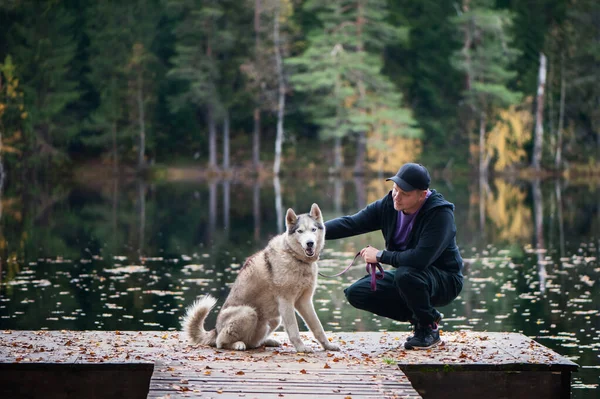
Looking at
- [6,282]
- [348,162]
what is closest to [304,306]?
[6,282]

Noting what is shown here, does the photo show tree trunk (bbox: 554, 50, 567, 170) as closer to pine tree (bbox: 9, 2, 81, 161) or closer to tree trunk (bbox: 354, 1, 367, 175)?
tree trunk (bbox: 354, 1, 367, 175)

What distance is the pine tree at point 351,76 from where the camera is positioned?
46.0 m

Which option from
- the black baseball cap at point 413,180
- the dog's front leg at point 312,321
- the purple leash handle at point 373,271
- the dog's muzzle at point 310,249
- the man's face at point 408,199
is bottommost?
the dog's front leg at point 312,321

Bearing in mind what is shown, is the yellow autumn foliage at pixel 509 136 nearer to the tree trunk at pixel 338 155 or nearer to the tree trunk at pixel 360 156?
the tree trunk at pixel 360 156

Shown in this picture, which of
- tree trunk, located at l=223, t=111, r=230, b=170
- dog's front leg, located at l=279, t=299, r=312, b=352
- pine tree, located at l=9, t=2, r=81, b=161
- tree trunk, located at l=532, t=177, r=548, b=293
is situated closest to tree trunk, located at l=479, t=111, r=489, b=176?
tree trunk, located at l=532, t=177, r=548, b=293

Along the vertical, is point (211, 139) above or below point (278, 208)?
above

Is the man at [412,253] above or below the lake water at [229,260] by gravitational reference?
above

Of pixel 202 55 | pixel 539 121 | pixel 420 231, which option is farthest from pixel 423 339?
pixel 539 121

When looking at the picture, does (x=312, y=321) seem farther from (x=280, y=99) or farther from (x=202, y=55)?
(x=202, y=55)

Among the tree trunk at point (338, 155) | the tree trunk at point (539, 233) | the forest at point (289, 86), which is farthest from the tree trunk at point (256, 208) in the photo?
the forest at point (289, 86)

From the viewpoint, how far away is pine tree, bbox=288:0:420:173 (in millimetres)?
46000

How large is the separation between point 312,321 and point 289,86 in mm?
41413

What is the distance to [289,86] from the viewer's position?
47656mm

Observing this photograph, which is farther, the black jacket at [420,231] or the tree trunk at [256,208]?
the tree trunk at [256,208]
